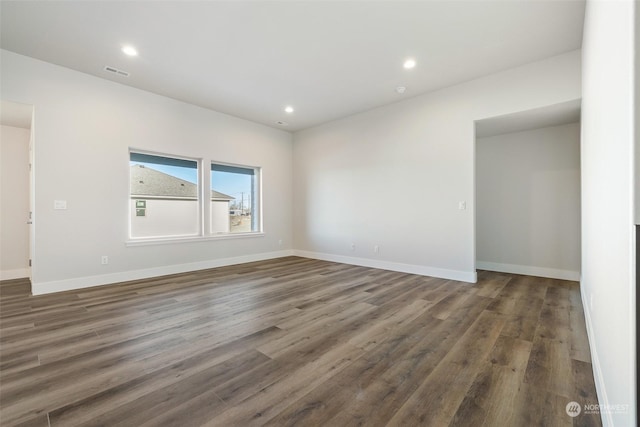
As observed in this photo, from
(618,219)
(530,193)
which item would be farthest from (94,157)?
(530,193)

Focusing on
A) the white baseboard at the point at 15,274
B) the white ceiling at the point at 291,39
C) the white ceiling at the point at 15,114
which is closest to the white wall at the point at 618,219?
the white ceiling at the point at 291,39

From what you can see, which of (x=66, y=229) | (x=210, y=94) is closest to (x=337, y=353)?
(x=66, y=229)

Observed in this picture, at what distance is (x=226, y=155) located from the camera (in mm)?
5449

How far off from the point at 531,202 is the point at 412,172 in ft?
6.61

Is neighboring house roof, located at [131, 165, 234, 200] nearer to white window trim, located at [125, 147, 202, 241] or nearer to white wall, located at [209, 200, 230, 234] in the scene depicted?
white window trim, located at [125, 147, 202, 241]

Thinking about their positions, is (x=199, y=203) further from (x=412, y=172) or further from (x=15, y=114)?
(x=412, y=172)

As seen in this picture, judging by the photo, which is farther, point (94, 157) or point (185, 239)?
point (185, 239)

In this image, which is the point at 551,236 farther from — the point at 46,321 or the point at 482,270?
the point at 46,321

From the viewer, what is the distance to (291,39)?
9.98 feet

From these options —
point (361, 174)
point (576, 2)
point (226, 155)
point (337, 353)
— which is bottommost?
point (337, 353)

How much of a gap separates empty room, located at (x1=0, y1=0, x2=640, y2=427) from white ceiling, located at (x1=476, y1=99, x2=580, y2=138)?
0.16ft

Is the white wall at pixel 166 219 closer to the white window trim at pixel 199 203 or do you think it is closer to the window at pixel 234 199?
the white window trim at pixel 199 203

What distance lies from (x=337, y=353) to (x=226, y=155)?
4.57 metres

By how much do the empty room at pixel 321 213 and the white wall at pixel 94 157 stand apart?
0.09 ft
